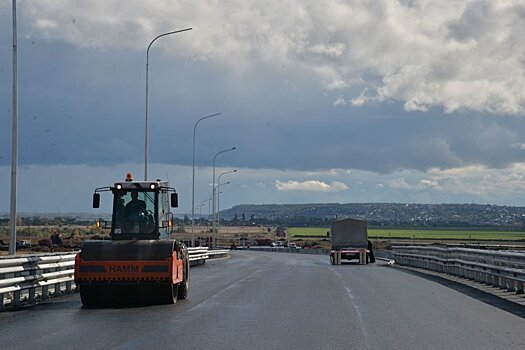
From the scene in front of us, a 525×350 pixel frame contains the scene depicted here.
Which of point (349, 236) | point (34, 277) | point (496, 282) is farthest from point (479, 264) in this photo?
point (349, 236)

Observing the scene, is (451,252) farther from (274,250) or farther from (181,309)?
(274,250)

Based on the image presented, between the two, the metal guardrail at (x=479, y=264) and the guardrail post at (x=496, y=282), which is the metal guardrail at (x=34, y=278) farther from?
the guardrail post at (x=496, y=282)

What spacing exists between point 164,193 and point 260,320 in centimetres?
610

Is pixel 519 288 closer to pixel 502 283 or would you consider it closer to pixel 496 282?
pixel 502 283

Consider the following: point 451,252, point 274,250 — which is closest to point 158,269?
point 451,252

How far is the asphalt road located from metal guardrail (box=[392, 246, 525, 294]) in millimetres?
1469

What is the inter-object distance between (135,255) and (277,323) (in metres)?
4.70

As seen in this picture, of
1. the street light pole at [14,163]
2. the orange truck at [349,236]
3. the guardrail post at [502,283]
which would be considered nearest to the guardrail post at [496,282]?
the guardrail post at [502,283]

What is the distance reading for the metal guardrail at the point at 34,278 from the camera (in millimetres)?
17297

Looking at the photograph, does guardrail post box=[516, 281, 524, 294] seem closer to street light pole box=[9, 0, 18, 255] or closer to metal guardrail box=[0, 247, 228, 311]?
metal guardrail box=[0, 247, 228, 311]

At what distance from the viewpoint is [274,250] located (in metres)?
106

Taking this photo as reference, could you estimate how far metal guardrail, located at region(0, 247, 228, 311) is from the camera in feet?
56.7

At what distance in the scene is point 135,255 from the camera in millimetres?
18484

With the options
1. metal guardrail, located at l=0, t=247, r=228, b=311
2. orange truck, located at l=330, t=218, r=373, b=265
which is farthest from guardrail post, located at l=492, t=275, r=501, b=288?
orange truck, located at l=330, t=218, r=373, b=265
